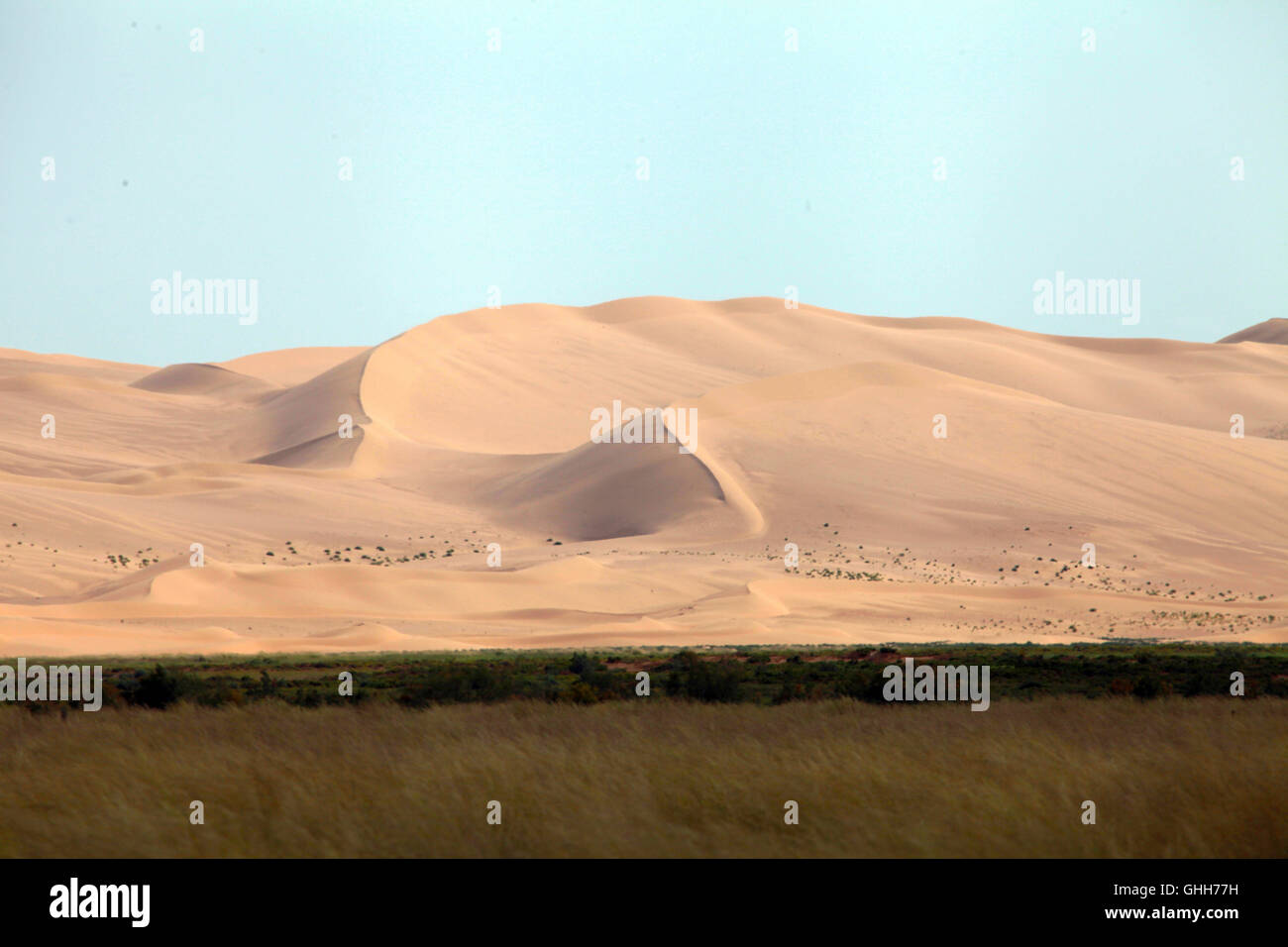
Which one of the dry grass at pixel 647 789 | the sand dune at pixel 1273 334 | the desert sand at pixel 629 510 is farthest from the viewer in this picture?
the sand dune at pixel 1273 334

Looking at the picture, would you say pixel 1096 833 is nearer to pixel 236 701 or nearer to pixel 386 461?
pixel 236 701

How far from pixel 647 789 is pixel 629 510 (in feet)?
180

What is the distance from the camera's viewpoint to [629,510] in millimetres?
64688

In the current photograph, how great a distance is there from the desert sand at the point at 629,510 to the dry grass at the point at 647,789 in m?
23.9

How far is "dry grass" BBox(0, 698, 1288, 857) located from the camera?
8.55 metres

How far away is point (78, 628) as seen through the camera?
3644 cm

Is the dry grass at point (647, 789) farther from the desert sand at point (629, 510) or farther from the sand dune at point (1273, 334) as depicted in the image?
the sand dune at point (1273, 334)

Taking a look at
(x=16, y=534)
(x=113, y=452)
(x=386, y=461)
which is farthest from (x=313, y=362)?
(x=16, y=534)

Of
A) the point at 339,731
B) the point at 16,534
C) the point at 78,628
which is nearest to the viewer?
the point at 339,731

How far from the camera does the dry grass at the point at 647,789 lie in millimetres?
8547

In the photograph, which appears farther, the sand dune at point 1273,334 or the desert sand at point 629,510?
the sand dune at point 1273,334

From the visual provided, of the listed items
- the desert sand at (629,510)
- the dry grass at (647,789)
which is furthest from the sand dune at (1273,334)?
the dry grass at (647,789)

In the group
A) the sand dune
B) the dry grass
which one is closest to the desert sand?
the dry grass
